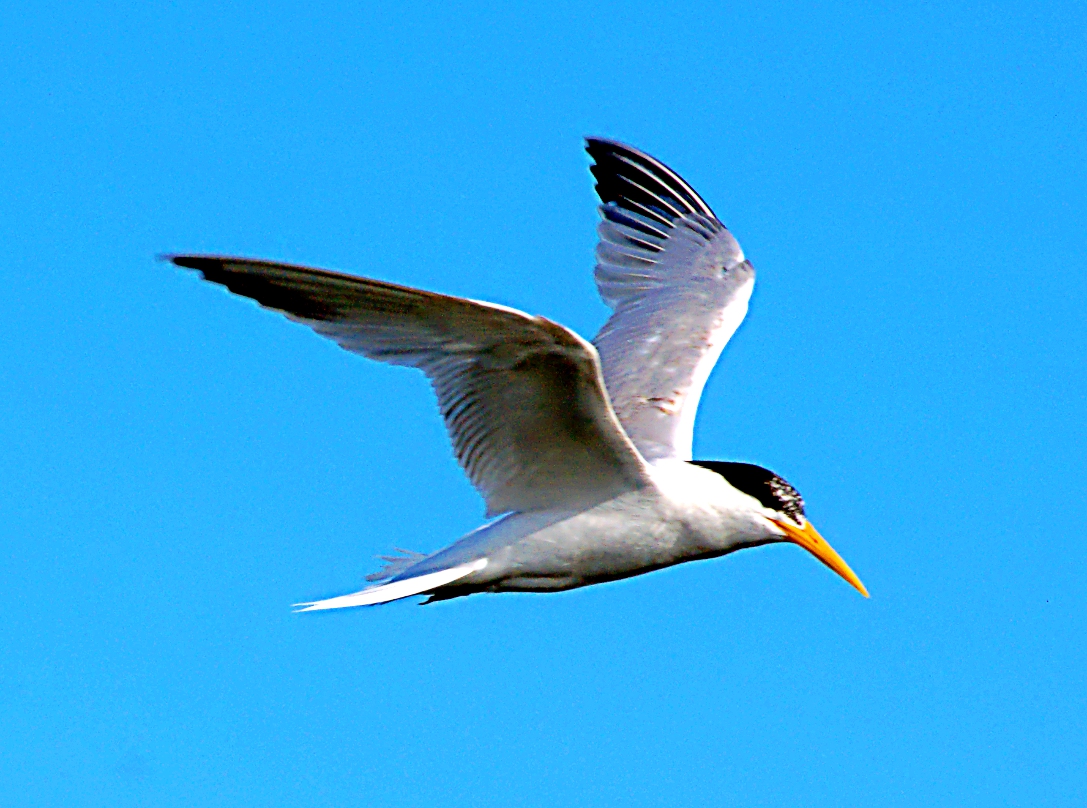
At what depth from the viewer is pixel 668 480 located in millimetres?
Result: 7055

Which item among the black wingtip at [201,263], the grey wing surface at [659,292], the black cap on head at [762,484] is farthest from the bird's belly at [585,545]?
the black wingtip at [201,263]

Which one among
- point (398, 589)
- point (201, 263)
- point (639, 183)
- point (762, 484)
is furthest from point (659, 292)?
point (201, 263)

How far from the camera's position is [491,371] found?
627cm

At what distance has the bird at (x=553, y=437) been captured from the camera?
5.80 metres

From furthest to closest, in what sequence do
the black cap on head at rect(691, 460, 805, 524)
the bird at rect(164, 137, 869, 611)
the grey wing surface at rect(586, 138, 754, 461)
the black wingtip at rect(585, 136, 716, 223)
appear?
the black wingtip at rect(585, 136, 716, 223)
the grey wing surface at rect(586, 138, 754, 461)
the black cap on head at rect(691, 460, 805, 524)
the bird at rect(164, 137, 869, 611)

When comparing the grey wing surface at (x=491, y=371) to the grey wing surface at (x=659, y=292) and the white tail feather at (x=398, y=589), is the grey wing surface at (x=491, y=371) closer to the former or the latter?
the white tail feather at (x=398, y=589)

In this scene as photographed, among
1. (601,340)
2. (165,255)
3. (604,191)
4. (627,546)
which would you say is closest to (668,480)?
(627,546)

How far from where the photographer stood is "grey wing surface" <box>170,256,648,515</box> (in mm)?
5652

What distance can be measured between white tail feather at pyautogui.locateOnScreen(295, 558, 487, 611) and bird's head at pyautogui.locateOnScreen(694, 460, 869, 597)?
1369mm

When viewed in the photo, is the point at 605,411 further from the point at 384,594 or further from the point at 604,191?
the point at 604,191

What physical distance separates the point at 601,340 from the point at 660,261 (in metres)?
1.00

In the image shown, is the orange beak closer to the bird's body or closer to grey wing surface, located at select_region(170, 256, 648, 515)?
the bird's body

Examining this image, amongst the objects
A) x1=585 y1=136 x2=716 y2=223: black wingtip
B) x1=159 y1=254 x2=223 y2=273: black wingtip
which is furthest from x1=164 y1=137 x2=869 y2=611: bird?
x1=585 y1=136 x2=716 y2=223: black wingtip

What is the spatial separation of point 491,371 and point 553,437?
0.58m
